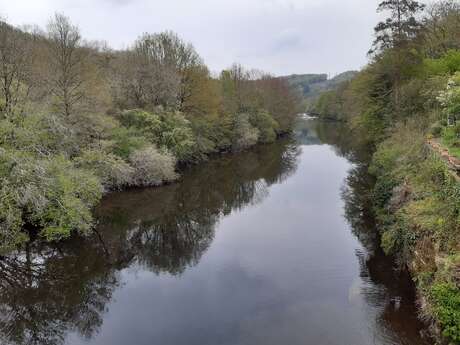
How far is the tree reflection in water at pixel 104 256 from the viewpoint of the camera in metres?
11.5

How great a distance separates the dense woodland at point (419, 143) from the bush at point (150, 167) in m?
14.4

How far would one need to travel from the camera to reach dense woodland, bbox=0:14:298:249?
14836 mm

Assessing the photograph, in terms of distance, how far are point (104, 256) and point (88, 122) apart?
11460mm

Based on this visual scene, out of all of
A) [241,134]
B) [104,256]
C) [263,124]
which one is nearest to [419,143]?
[104,256]

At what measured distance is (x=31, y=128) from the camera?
1706 cm

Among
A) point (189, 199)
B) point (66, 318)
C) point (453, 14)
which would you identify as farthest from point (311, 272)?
point (453, 14)

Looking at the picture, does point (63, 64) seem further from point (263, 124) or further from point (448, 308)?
point (263, 124)

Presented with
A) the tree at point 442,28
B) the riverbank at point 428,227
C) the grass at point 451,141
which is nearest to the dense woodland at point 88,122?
the riverbank at point 428,227

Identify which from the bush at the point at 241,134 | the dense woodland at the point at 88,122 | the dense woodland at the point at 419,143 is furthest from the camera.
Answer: the bush at the point at 241,134

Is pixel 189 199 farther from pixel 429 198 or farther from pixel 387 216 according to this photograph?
pixel 429 198

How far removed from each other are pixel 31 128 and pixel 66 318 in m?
9.37

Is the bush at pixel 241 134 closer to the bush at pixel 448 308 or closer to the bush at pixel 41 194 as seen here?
the bush at pixel 41 194

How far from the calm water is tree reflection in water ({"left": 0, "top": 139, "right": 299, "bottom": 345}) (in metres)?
0.06

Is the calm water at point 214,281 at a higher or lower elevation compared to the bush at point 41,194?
lower
